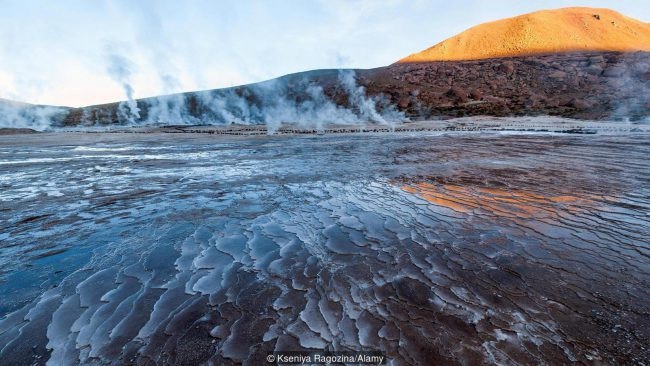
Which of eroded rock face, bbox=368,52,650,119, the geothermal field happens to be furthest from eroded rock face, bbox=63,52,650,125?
the geothermal field

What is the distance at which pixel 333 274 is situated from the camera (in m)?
3.30

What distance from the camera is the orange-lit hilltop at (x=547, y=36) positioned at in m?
53.3

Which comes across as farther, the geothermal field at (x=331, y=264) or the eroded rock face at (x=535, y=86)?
the eroded rock face at (x=535, y=86)

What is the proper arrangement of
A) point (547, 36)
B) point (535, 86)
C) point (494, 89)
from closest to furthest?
1. point (535, 86)
2. point (494, 89)
3. point (547, 36)

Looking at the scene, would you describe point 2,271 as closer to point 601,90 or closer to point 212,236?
point 212,236

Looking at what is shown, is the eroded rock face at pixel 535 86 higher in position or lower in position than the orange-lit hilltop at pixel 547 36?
lower

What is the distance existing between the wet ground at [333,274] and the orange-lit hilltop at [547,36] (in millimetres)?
59587

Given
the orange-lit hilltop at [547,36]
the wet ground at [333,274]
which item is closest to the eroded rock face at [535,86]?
the orange-lit hilltop at [547,36]

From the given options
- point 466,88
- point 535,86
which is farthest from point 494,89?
point 535,86

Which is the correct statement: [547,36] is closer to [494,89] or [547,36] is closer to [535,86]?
[535,86]

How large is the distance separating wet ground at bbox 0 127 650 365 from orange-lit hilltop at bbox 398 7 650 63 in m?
59.6

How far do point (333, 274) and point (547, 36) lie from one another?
69.3 meters

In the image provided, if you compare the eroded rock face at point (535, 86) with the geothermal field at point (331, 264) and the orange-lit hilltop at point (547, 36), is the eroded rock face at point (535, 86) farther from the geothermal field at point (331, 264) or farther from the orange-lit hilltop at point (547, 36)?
the geothermal field at point (331, 264)

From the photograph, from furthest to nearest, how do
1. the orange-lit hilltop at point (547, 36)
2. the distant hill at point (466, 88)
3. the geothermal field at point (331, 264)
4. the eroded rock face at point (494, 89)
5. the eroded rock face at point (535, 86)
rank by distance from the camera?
the orange-lit hilltop at point (547, 36) < the distant hill at point (466, 88) < the eroded rock face at point (494, 89) < the eroded rock face at point (535, 86) < the geothermal field at point (331, 264)
